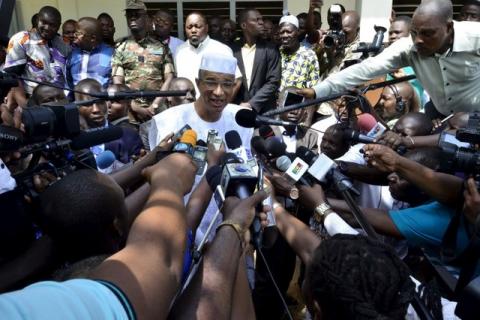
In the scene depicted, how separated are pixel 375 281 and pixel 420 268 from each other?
1.24 m

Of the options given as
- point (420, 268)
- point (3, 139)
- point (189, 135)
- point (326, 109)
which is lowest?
point (420, 268)

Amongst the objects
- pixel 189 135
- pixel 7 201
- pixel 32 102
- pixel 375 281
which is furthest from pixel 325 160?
pixel 32 102

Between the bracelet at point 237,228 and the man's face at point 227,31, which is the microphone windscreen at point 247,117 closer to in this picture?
the bracelet at point 237,228

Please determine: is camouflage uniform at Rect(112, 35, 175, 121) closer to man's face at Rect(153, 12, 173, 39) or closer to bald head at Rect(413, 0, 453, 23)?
man's face at Rect(153, 12, 173, 39)

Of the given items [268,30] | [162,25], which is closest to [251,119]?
[162,25]

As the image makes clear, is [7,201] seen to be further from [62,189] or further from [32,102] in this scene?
[32,102]

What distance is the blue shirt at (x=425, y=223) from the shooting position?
6.70ft

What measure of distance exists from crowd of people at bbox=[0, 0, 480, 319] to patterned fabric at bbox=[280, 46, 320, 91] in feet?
2.94

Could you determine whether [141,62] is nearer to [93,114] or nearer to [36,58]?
[36,58]

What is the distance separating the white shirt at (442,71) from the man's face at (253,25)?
89.1 inches

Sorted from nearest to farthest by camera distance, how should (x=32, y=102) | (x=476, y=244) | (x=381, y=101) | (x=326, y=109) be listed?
1. (x=476, y=244)
2. (x=32, y=102)
3. (x=381, y=101)
4. (x=326, y=109)

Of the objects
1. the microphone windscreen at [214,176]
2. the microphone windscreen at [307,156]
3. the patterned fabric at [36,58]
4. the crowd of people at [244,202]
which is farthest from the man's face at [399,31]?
the microphone windscreen at [214,176]

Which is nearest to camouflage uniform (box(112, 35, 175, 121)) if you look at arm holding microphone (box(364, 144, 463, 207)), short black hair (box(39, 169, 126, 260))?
arm holding microphone (box(364, 144, 463, 207))

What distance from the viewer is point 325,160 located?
1.93m
